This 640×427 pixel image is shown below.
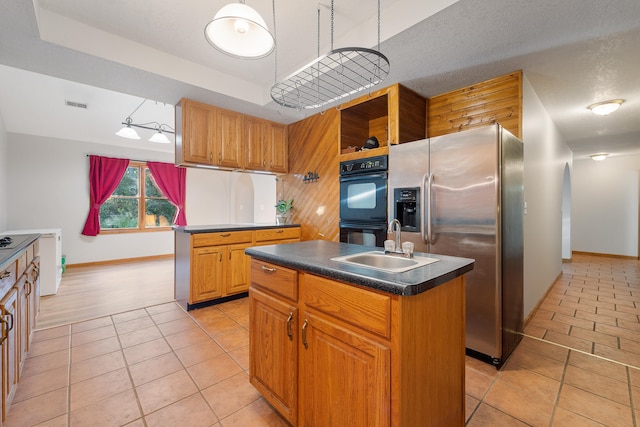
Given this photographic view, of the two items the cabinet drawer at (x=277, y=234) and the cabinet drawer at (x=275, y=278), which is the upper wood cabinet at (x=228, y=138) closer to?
the cabinet drawer at (x=277, y=234)

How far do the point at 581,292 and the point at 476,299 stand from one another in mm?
2998

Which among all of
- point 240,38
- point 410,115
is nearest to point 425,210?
point 410,115

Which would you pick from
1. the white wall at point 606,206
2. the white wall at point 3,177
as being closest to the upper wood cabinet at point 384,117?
the white wall at point 3,177

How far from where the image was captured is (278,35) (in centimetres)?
240

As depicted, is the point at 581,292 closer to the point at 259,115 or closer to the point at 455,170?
the point at 455,170

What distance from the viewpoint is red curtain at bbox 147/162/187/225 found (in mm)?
6121

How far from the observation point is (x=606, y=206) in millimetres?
6344

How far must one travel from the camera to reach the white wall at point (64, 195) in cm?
475

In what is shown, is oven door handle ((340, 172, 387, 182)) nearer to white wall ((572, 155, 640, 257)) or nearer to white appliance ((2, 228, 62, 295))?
white appliance ((2, 228, 62, 295))

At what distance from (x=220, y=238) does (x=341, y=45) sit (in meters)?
2.42

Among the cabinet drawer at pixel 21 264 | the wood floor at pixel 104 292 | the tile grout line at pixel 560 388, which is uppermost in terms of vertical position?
the cabinet drawer at pixel 21 264

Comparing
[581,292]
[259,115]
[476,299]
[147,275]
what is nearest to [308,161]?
[259,115]

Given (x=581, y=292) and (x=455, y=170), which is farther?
(x=581, y=292)

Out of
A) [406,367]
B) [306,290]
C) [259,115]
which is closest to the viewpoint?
[406,367]
